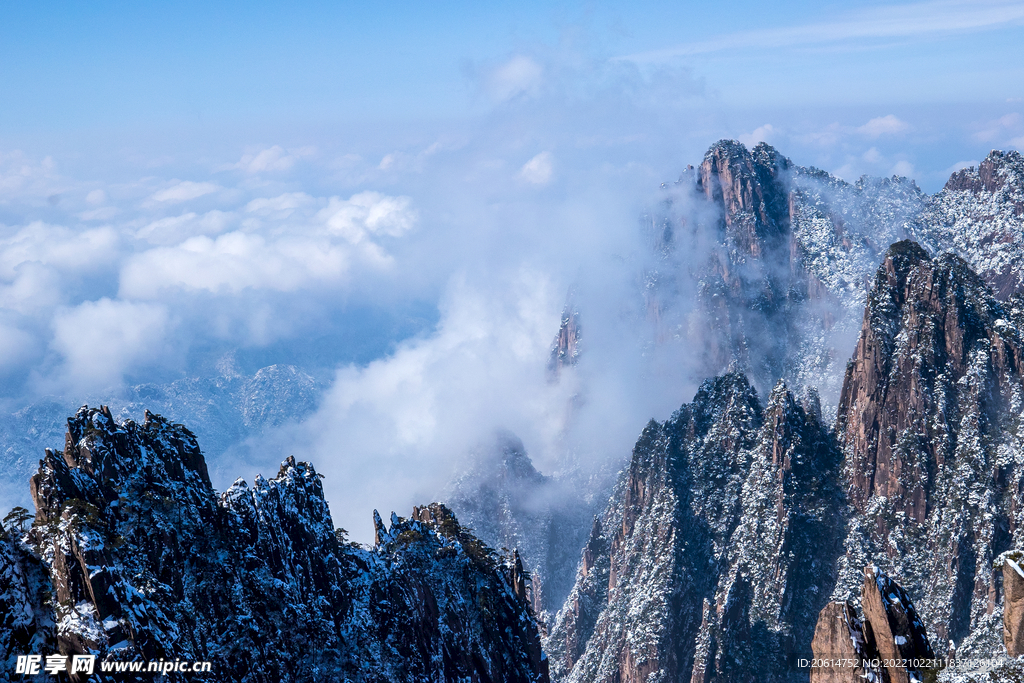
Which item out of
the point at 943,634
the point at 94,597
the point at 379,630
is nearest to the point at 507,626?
the point at 379,630

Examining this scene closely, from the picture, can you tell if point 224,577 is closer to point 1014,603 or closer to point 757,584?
point 1014,603

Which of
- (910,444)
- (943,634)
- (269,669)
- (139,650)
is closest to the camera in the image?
(139,650)

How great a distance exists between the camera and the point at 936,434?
17300 centimetres

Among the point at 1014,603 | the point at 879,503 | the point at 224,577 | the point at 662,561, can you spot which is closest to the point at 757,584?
the point at 662,561

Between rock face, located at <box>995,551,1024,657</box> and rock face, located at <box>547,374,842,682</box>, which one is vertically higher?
rock face, located at <box>547,374,842,682</box>

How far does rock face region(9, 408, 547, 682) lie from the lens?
5588 cm

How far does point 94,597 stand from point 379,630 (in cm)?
3088

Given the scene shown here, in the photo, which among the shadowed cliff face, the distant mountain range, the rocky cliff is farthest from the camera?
the rocky cliff

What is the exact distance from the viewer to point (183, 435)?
81.2 metres

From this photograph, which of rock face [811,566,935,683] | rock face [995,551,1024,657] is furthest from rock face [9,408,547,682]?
rock face [995,551,1024,657]

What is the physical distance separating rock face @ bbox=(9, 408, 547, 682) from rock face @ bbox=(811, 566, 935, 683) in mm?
42069

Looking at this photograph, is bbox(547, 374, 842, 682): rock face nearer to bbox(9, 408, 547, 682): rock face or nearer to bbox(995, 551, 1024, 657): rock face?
bbox(9, 408, 547, 682): rock face

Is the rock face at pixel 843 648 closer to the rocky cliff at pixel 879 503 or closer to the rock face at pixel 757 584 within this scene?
the rocky cliff at pixel 879 503

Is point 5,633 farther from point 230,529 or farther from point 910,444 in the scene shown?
point 910,444
